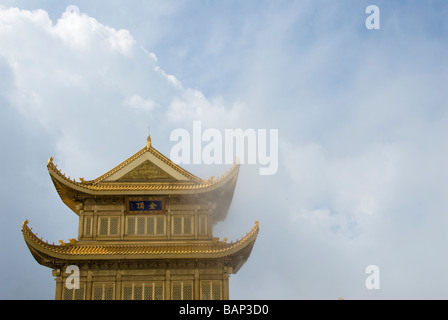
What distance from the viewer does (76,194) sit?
29734mm

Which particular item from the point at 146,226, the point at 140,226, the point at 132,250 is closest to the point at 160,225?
the point at 146,226

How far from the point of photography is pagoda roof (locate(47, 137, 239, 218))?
2952 centimetres

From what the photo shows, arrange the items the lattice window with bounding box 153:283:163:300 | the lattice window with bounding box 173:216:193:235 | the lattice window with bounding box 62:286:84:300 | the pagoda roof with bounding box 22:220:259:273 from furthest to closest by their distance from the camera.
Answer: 1. the lattice window with bounding box 173:216:193:235
2. the lattice window with bounding box 153:283:163:300
3. the lattice window with bounding box 62:286:84:300
4. the pagoda roof with bounding box 22:220:259:273

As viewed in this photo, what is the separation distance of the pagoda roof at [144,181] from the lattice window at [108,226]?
1513mm

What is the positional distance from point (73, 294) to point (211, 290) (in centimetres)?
738

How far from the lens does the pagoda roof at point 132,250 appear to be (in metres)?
27.1

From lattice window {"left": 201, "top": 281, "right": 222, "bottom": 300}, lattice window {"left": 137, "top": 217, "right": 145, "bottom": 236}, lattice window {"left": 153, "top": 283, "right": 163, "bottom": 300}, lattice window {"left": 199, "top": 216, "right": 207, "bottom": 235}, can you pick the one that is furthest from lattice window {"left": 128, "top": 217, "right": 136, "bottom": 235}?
lattice window {"left": 201, "top": 281, "right": 222, "bottom": 300}

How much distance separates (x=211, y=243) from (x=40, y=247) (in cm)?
918

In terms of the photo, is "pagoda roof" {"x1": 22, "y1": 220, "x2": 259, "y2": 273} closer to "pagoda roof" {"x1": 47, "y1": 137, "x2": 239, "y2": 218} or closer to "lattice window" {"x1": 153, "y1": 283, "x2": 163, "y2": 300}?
"lattice window" {"x1": 153, "y1": 283, "x2": 163, "y2": 300}

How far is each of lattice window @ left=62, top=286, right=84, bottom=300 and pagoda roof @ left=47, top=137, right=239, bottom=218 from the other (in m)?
5.42

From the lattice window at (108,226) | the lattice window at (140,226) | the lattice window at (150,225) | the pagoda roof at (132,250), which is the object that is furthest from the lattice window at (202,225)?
the lattice window at (108,226)
